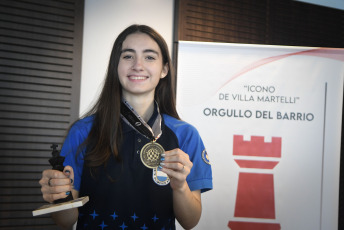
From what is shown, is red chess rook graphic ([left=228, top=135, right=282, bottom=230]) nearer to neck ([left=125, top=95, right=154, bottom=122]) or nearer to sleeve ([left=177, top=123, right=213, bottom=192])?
sleeve ([left=177, top=123, right=213, bottom=192])

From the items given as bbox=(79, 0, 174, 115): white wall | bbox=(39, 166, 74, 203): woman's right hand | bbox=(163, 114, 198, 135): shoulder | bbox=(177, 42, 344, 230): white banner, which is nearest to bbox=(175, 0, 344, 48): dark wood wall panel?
bbox=(79, 0, 174, 115): white wall

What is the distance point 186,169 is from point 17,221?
2.18 meters

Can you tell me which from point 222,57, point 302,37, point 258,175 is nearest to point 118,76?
point 222,57

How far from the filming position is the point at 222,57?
2.51 metres

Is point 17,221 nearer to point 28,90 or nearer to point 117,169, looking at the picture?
point 28,90

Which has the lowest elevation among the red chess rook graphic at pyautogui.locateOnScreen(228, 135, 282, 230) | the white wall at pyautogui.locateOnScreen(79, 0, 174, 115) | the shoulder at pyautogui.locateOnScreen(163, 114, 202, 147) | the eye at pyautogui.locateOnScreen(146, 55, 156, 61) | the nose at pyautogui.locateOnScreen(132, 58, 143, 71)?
the red chess rook graphic at pyautogui.locateOnScreen(228, 135, 282, 230)

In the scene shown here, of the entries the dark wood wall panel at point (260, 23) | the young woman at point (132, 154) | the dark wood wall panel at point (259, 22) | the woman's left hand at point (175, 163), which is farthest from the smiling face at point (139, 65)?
the dark wood wall panel at point (259, 22)

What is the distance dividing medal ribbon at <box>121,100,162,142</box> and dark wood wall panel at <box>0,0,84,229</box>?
5.51 feet

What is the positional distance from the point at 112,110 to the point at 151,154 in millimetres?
289

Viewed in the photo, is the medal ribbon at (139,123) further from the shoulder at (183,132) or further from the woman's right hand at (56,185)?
the woman's right hand at (56,185)

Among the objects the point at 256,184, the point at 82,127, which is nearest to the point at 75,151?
the point at 82,127

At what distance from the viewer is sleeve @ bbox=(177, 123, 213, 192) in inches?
60.6

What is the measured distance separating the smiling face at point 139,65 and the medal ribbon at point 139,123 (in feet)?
0.20

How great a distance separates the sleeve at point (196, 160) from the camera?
1.54m
